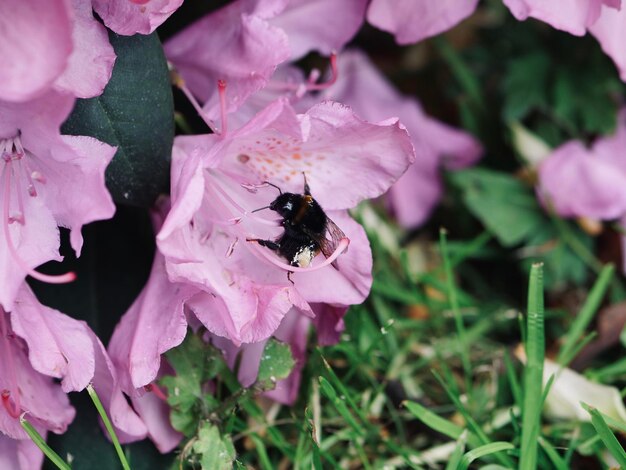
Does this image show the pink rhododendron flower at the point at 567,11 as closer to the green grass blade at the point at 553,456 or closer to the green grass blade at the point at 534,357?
the green grass blade at the point at 534,357

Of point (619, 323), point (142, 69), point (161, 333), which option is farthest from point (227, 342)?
point (619, 323)

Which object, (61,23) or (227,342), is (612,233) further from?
(61,23)

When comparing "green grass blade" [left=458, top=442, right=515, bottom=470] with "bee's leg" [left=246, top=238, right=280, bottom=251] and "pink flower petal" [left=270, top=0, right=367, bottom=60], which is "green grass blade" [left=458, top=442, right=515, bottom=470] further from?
"pink flower petal" [left=270, top=0, right=367, bottom=60]

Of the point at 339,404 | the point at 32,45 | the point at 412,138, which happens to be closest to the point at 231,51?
the point at 32,45

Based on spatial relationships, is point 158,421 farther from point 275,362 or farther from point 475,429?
point 475,429

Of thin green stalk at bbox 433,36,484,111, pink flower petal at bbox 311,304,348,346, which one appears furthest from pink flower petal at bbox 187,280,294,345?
thin green stalk at bbox 433,36,484,111

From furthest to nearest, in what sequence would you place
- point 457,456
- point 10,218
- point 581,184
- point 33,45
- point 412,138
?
point 412,138 → point 581,184 → point 457,456 → point 10,218 → point 33,45
